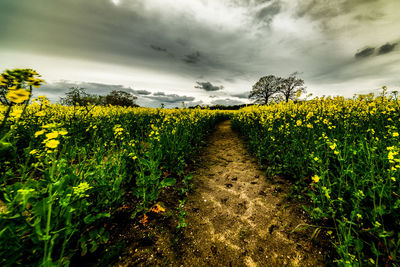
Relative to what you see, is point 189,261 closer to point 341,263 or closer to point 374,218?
point 341,263

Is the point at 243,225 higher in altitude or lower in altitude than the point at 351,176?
lower

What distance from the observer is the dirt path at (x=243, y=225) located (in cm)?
185

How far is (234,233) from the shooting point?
2.22m

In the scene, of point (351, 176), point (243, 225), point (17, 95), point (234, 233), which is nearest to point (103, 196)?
point (17, 95)

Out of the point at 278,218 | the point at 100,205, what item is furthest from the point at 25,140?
the point at 278,218

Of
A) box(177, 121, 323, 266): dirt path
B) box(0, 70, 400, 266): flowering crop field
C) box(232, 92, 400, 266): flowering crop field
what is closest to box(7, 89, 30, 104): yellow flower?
box(0, 70, 400, 266): flowering crop field

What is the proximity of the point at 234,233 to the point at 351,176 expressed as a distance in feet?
6.06

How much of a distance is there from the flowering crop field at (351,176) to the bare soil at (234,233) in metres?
0.38

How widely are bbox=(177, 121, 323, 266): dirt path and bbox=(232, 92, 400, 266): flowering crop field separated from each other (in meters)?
0.38

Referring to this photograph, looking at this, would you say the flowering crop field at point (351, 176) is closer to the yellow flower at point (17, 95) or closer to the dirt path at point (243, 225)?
the dirt path at point (243, 225)

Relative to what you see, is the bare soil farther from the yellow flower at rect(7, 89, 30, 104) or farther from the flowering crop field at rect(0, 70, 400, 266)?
the yellow flower at rect(7, 89, 30, 104)

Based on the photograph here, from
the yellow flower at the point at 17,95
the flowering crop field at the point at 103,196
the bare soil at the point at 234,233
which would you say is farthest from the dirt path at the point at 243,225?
the yellow flower at the point at 17,95

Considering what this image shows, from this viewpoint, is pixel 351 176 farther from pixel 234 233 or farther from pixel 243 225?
pixel 234 233

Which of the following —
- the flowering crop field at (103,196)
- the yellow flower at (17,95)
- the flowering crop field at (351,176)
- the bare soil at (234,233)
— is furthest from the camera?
the bare soil at (234,233)
